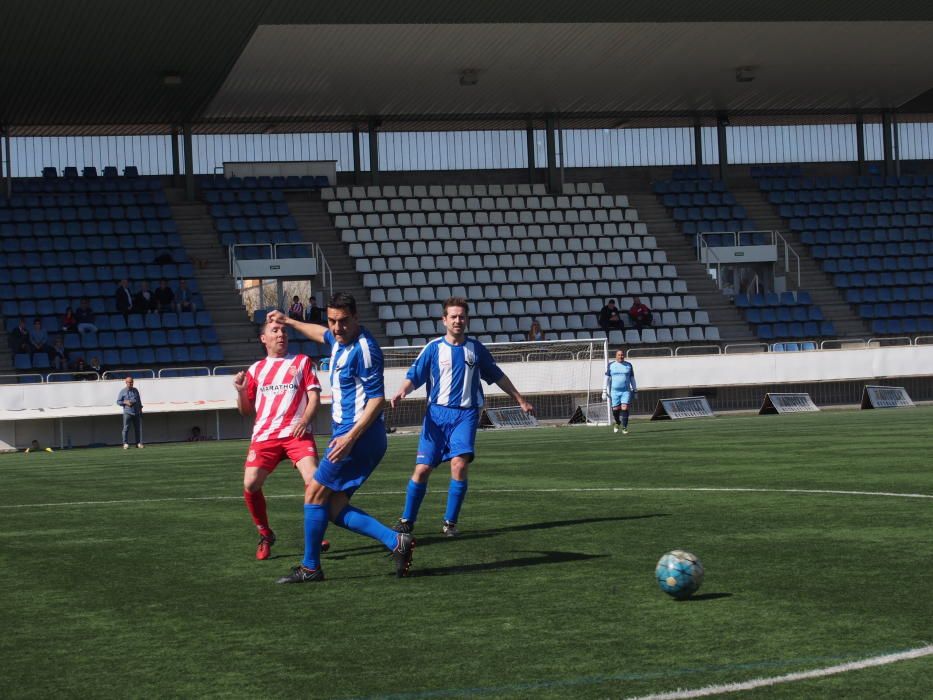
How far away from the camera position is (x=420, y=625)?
22.3 ft

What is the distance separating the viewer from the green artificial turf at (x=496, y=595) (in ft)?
18.5

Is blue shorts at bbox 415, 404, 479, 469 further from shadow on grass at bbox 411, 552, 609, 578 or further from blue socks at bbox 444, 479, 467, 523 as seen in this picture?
shadow on grass at bbox 411, 552, 609, 578

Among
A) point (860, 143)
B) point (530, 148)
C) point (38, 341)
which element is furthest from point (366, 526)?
point (860, 143)

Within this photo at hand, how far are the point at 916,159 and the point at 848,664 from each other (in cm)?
4828

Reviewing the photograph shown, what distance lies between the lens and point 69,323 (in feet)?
115

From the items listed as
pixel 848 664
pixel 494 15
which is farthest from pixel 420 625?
pixel 494 15

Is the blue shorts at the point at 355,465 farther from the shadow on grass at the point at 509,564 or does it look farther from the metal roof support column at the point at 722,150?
the metal roof support column at the point at 722,150

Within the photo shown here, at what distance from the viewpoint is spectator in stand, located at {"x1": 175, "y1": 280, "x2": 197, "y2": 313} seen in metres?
37.2

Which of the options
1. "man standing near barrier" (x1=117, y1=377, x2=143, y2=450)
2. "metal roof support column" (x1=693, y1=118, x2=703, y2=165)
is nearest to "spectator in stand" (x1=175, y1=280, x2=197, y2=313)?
"man standing near barrier" (x1=117, y1=377, x2=143, y2=450)

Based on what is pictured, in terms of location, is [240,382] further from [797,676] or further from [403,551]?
[797,676]

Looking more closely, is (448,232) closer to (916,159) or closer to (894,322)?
(894,322)

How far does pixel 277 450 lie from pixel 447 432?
1577 millimetres

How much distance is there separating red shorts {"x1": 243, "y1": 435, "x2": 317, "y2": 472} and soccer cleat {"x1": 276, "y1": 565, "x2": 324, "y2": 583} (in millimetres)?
1351

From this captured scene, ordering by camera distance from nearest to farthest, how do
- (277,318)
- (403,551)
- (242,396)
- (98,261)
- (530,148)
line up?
(403,551)
(277,318)
(242,396)
(98,261)
(530,148)
